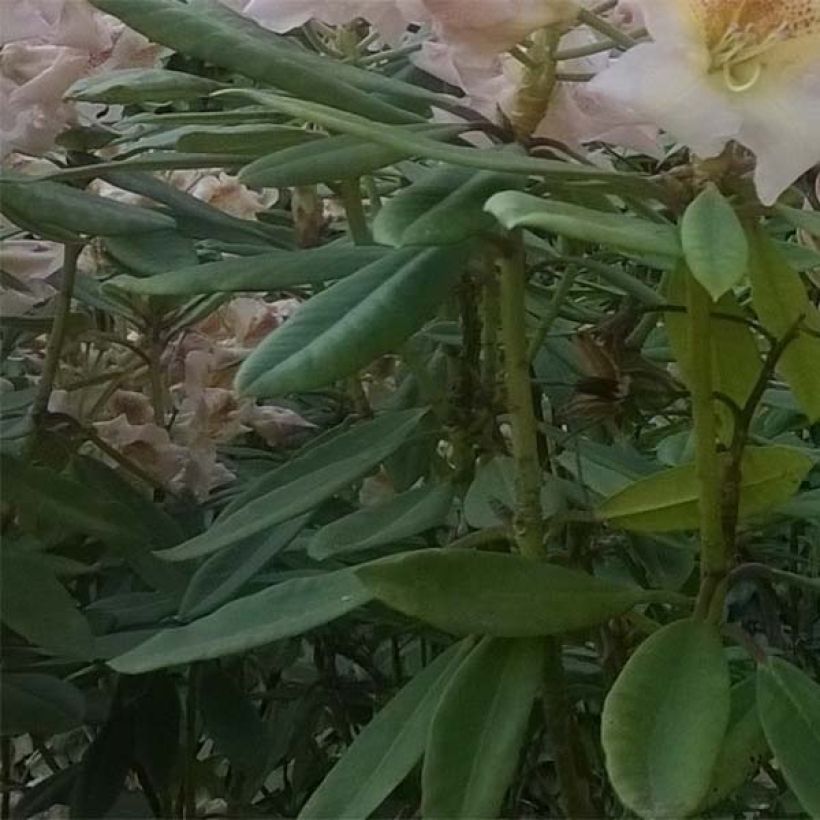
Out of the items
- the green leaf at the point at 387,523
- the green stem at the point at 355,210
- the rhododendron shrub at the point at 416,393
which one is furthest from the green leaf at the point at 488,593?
the green stem at the point at 355,210

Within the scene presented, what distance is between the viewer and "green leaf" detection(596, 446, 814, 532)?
57cm

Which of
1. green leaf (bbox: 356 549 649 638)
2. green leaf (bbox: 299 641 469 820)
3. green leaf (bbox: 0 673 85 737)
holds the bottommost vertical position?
green leaf (bbox: 0 673 85 737)

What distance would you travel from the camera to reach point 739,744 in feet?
1.77

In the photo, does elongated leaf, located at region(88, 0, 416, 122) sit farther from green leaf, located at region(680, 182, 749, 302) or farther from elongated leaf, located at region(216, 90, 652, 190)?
green leaf, located at region(680, 182, 749, 302)

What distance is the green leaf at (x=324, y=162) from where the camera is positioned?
0.52 meters

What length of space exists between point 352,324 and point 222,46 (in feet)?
0.35

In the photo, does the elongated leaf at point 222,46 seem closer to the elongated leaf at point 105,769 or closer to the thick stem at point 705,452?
the thick stem at point 705,452

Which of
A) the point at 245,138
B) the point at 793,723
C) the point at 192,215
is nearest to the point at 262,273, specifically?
the point at 245,138

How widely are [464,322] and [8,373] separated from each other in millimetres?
326

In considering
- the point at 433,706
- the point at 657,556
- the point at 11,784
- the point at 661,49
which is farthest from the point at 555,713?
the point at 11,784

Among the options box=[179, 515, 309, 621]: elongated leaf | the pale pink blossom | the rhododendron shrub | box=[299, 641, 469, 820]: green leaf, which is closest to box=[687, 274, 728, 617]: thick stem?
the rhododendron shrub

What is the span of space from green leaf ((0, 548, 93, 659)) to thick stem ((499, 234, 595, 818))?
0.19m

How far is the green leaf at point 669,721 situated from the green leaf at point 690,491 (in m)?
0.06

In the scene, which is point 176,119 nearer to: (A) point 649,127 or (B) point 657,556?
(A) point 649,127
